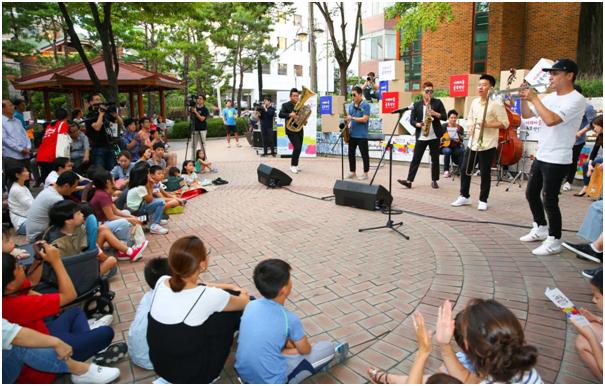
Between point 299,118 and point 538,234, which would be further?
point 299,118

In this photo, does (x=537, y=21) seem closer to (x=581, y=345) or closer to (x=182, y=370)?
(x=581, y=345)

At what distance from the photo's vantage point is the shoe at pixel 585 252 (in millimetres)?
4111

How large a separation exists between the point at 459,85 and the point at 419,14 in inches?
187

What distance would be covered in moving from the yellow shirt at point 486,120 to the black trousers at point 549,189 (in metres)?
1.61

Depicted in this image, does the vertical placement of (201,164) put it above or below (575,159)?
below

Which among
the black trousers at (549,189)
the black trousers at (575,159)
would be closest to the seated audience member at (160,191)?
the black trousers at (549,189)

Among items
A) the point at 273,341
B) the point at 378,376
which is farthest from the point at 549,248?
the point at 273,341

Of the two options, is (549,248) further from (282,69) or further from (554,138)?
(282,69)

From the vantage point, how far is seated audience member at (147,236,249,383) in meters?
2.26

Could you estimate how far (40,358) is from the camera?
2312 millimetres

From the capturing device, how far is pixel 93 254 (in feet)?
10.3

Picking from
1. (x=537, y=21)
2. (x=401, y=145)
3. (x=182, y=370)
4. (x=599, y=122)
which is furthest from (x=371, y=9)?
(x=182, y=370)

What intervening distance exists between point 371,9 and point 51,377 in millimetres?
37222

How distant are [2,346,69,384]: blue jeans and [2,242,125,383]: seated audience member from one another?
0.23 feet
